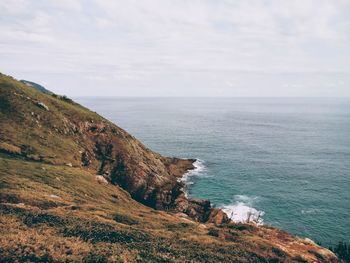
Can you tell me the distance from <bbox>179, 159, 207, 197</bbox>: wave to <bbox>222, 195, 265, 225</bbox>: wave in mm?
16048

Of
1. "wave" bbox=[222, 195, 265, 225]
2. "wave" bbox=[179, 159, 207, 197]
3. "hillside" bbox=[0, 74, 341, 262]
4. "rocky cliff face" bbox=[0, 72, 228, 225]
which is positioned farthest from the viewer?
"wave" bbox=[179, 159, 207, 197]

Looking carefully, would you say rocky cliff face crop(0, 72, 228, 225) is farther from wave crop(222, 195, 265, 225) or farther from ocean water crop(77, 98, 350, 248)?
ocean water crop(77, 98, 350, 248)

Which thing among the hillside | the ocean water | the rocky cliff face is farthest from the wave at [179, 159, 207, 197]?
the rocky cliff face

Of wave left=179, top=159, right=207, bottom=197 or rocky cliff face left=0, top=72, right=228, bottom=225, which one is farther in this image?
wave left=179, top=159, right=207, bottom=197

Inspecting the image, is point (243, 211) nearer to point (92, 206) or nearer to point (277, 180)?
point (277, 180)

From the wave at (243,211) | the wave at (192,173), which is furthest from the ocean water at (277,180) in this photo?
the wave at (192,173)

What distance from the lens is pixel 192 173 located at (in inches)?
4729

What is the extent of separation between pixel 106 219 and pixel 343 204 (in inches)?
3056

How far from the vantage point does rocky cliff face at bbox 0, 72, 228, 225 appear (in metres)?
72.1

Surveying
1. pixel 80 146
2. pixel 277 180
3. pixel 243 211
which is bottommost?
pixel 243 211

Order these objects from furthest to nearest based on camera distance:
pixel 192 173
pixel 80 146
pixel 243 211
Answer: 1. pixel 192 173
2. pixel 243 211
3. pixel 80 146

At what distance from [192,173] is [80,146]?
164ft

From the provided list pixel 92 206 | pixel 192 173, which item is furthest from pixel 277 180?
pixel 92 206

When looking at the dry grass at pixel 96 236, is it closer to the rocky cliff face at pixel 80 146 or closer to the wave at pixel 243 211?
the rocky cliff face at pixel 80 146
